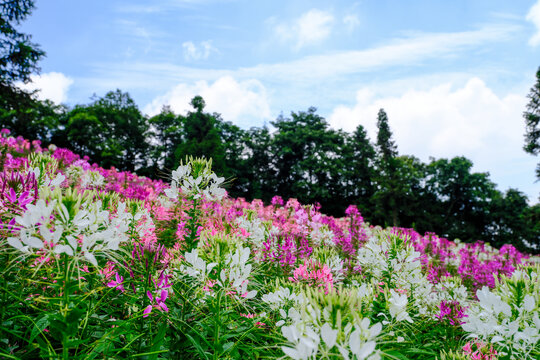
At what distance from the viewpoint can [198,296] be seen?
2.10 meters

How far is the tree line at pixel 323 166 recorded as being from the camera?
3381 cm

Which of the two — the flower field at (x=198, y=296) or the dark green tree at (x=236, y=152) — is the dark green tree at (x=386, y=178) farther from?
the flower field at (x=198, y=296)

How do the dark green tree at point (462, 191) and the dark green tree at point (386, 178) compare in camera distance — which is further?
the dark green tree at point (462, 191)

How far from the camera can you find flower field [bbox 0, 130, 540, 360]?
1.30m

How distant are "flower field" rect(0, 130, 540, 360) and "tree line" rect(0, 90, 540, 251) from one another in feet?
90.5

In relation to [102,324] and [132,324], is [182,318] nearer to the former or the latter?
[132,324]

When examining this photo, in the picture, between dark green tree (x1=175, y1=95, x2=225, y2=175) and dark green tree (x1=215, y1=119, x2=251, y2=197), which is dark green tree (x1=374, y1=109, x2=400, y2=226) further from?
dark green tree (x1=175, y1=95, x2=225, y2=175)

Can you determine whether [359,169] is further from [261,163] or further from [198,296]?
[198,296]

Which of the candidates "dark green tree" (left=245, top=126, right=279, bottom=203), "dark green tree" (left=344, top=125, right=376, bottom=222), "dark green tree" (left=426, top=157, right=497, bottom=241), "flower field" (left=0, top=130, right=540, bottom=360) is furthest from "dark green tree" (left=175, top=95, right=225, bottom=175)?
"dark green tree" (left=426, top=157, right=497, bottom=241)

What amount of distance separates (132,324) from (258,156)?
3490 centimetres

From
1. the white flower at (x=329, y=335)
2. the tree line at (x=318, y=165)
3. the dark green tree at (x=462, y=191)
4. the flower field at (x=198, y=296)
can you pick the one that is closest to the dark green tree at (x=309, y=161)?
the tree line at (x=318, y=165)

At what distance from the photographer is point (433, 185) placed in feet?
133

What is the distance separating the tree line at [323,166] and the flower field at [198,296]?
27587mm

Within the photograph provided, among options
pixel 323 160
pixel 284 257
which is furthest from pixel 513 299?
pixel 323 160
